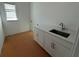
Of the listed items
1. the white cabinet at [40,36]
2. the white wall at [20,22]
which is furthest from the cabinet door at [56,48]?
the white wall at [20,22]

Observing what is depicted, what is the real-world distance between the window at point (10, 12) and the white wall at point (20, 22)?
0.55 ft

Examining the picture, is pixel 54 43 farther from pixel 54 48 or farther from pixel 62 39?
pixel 62 39

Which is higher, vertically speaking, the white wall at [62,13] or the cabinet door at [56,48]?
the white wall at [62,13]

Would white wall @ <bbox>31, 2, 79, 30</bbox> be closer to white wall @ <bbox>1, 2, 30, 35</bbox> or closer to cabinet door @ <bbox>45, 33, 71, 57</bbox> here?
cabinet door @ <bbox>45, 33, 71, 57</bbox>

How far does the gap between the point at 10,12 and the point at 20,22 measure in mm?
786

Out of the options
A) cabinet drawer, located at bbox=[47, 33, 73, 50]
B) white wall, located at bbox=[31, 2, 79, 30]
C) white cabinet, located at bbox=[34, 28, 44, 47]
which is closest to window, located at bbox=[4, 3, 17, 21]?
white wall, located at bbox=[31, 2, 79, 30]

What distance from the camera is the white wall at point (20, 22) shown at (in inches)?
165

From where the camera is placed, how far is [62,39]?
181 cm

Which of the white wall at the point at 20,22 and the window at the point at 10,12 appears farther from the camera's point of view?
the white wall at the point at 20,22

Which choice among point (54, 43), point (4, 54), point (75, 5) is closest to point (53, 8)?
point (75, 5)

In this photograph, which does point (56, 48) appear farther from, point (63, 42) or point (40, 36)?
point (40, 36)

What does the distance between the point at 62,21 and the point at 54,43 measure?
815mm

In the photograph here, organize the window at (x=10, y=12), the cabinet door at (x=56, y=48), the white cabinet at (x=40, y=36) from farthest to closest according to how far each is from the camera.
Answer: the window at (x=10, y=12)
the white cabinet at (x=40, y=36)
the cabinet door at (x=56, y=48)

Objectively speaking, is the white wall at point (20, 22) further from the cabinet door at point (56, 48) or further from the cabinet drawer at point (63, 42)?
the cabinet drawer at point (63, 42)
